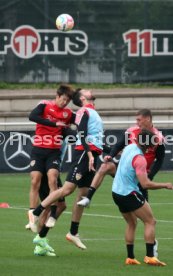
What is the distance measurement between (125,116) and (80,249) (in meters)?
16.5

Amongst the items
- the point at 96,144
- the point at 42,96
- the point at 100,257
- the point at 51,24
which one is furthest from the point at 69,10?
the point at 100,257

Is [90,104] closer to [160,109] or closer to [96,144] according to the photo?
[96,144]

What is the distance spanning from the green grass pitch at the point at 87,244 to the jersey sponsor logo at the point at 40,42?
8.55 meters

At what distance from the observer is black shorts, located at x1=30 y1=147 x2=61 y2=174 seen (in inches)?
606

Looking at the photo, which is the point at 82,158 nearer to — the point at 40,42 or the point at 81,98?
the point at 81,98

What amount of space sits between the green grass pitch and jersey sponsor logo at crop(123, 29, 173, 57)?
9731 millimetres

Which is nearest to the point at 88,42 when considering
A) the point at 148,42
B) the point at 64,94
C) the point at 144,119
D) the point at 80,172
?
the point at 148,42

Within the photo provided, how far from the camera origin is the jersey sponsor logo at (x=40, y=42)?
30906 millimetres

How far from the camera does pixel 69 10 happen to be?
31.2 m

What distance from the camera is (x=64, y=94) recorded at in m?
15.1

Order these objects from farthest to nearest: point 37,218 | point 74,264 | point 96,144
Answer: point 96,144 < point 37,218 < point 74,264

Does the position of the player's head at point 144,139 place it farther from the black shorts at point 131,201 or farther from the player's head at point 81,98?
the player's head at point 81,98

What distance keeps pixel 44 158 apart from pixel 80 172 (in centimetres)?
79

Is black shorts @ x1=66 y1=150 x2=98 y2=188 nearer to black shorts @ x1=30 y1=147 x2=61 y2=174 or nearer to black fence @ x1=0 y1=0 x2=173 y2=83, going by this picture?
black shorts @ x1=30 y1=147 x2=61 y2=174
